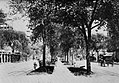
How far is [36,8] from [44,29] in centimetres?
227

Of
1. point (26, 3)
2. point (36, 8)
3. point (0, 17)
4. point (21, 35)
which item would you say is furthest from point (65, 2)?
point (21, 35)

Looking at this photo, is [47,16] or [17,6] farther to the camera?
[17,6]

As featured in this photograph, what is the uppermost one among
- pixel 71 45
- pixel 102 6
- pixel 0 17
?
pixel 0 17

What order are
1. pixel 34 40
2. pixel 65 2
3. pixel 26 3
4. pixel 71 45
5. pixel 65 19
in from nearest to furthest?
pixel 65 2 < pixel 65 19 < pixel 26 3 < pixel 34 40 < pixel 71 45

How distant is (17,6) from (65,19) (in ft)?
19.3

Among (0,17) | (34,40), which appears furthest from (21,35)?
(34,40)

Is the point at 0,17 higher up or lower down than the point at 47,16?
higher up

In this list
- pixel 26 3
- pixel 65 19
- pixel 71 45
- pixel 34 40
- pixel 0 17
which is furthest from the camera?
pixel 0 17

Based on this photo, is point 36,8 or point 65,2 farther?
point 36,8

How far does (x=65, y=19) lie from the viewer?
1995cm

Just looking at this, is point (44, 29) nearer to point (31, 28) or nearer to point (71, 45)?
point (31, 28)

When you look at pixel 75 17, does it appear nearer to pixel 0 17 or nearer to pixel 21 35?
pixel 0 17

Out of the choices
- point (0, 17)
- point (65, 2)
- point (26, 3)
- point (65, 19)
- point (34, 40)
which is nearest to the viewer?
point (65, 2)

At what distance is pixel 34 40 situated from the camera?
23.6 m
